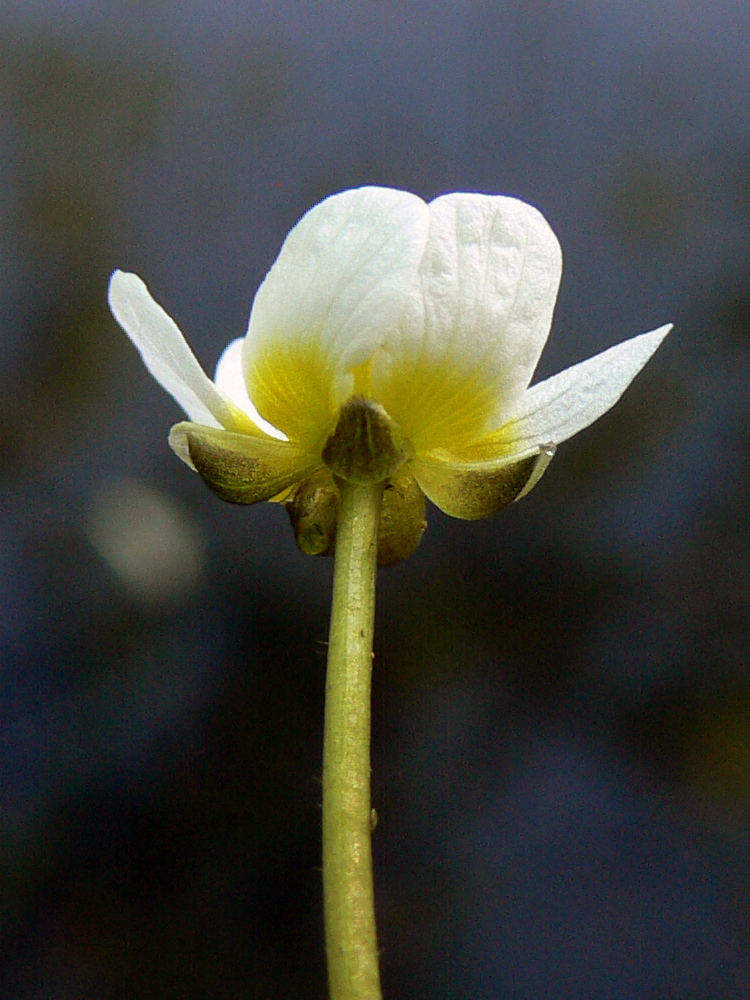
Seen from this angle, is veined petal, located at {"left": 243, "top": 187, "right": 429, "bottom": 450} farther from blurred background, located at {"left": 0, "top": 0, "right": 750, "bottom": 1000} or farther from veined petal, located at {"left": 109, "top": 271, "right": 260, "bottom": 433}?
blurred background, located at {"left": 0, "top": 0, "right": 750, "bottom": 1000}

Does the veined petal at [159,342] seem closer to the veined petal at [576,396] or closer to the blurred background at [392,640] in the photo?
the veined petal at [576,396]

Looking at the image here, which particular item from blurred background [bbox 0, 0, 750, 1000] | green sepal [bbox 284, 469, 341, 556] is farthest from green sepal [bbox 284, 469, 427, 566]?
blurred background [bbox 0, 0, 750, 1000]

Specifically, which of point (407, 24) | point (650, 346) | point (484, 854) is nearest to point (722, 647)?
point (484, 854)

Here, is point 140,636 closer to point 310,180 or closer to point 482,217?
point 310,180

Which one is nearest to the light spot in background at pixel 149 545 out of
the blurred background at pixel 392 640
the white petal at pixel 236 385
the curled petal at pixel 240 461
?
the blurred background at pixel 392 640

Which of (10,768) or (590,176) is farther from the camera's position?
(590,176)

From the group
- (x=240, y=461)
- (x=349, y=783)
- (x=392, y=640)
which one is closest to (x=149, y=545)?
(x=392, y=640)
